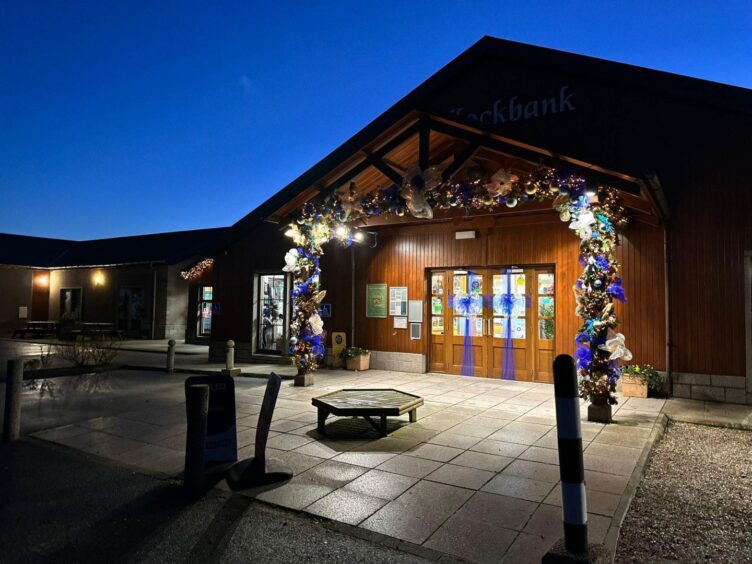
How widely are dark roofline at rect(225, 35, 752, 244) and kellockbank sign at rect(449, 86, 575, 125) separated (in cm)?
56

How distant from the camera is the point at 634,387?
335 inches

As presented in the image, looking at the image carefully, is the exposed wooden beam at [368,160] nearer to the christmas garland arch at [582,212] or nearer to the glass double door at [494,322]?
the christmas garland arch at [582,212]

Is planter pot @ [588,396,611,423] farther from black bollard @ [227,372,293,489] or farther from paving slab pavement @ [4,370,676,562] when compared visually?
black bollard @ [227,372,293,489]

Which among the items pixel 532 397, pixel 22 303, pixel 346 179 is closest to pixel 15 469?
pixel 346 179

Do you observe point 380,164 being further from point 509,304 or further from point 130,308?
point 130,308

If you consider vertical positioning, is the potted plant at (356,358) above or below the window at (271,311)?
below

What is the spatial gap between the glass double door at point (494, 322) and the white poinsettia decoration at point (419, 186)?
3627mm

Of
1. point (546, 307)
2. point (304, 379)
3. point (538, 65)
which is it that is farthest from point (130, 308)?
point (538, 65)

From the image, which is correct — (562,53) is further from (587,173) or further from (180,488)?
(180,488)

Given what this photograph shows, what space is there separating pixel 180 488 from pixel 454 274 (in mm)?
8120

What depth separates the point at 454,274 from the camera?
11.3 metres

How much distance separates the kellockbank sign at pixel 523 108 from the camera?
977 centimetres

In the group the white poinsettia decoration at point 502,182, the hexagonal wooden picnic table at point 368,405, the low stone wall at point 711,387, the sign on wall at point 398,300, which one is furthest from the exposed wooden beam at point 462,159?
the low stone wall at point 711,387

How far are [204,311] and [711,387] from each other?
1841 centimetres
